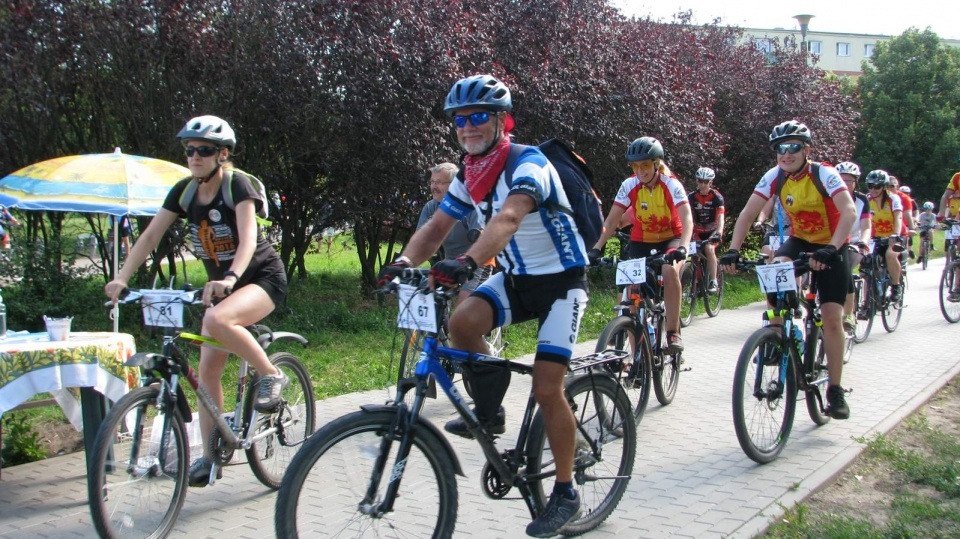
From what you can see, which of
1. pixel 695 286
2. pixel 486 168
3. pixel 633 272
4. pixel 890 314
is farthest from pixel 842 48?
pixel 486 168

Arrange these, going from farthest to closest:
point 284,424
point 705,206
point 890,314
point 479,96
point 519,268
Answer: point 705,206, point 890,314, point 284,424, point 519,268, point 479,96

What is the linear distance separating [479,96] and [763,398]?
10.0ft

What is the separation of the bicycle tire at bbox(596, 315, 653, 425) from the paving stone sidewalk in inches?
10.1

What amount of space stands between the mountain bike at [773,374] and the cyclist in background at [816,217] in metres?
0.21

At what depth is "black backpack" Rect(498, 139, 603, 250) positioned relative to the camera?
4.14 meters

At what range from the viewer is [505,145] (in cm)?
409

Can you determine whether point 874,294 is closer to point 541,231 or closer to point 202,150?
point 541,231

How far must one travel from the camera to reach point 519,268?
421cm

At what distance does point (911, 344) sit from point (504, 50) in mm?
6942

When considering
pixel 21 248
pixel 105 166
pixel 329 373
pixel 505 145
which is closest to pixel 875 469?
pixel 505 145

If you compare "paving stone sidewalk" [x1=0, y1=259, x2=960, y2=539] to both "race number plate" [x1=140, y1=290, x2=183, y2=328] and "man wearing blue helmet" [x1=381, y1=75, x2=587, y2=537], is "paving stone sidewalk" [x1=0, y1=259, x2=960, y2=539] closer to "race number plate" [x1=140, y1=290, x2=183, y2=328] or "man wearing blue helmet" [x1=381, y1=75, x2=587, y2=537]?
"man wearing blue helmet" [x1=381, y1=75, x2=587, y2=537]

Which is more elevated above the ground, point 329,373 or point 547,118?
point 547,118

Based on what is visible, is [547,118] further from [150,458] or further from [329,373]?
[150,458]

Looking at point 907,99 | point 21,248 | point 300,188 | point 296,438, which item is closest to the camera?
point 296,438
